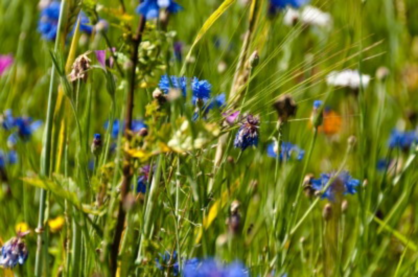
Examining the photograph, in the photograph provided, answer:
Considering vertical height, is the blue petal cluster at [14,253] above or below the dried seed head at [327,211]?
below

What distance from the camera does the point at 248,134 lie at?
41.0 inches

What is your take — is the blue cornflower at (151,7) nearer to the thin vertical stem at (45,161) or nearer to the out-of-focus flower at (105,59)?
the out-of-focus flower at (105,59)

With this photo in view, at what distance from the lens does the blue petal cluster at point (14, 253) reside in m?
0.95

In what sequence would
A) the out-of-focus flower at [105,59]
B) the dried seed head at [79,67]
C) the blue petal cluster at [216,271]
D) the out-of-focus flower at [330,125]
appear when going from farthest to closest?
the out-of-focus flower at [330,125], the dried seed head at [79,67], the out-of-focus flower at [105,59], the blue petal cluster at [216,271]

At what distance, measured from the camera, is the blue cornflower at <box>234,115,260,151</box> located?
3.39 feet

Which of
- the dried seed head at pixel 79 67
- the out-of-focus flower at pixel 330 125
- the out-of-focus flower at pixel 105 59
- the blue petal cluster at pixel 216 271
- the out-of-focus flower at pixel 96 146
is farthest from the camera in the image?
the out-of-focus flower at pixel 330 125

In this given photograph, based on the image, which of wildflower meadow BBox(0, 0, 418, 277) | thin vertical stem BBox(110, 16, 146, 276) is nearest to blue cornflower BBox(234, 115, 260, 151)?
wildflower meadow BBox(0, 0, 418, 277)

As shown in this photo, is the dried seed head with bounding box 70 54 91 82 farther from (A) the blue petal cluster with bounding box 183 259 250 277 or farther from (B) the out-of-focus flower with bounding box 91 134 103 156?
(A) the blue petal cluster with bounding box 183 259 250 277

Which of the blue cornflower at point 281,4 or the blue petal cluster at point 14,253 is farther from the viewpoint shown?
the blue cornflower at point 281,4

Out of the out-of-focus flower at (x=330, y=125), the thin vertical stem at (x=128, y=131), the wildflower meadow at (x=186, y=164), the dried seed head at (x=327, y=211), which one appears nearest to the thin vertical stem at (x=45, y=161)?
the wildflower meadow at (x=186, y=164)

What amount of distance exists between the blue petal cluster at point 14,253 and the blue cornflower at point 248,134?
0.31 meters

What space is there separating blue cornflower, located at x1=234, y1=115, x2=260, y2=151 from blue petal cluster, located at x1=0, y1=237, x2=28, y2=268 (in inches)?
12.1

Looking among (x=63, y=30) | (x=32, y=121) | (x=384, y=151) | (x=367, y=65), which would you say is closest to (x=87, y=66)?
(x=63, y=30)

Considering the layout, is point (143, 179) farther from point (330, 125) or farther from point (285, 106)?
point (330, 125)
